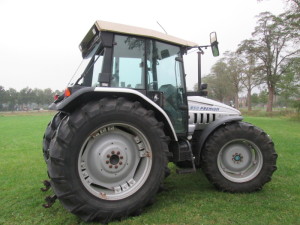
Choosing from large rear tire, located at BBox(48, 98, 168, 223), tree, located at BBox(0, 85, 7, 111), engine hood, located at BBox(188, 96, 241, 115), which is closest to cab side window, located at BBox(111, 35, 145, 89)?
large rear tire, located at BBox(48, 98, 168, 223)

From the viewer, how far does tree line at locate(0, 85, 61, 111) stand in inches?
3568

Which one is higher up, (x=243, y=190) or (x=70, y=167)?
(x=70, y=167)

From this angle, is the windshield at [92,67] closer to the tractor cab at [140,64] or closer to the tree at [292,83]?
the tractor cab at [140,64]

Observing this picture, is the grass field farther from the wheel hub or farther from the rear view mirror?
the rear view mirror

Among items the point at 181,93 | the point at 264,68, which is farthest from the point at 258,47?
the point at 181,93

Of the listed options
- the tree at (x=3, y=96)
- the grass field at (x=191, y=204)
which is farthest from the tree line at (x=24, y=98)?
the grass field at (x=191, y=204)

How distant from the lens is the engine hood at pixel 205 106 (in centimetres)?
440

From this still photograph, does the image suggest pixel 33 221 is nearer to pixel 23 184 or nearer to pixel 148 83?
pixel 23 184

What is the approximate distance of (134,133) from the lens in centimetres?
338

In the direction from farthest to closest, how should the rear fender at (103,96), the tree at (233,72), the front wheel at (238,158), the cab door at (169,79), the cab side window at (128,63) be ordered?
the tree at (233,72)
the front wheel at (238,158)
the cab door at (169,79)
the cab side window at (128,63)
the rear fender at (103,96)

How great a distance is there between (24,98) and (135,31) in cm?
10192

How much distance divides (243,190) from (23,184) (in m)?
3.84

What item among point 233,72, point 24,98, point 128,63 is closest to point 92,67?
point 128,63

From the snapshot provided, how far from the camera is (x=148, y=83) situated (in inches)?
146
